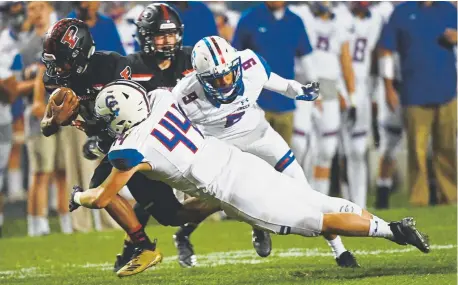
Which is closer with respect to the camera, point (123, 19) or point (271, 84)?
point (271, 84)

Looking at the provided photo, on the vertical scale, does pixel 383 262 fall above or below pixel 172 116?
below

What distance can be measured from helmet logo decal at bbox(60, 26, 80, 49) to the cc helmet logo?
0.72m

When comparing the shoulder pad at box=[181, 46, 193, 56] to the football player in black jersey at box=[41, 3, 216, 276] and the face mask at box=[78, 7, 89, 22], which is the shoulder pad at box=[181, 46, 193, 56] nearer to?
the football player in black jersey at box=[41, 3, 216, 276]

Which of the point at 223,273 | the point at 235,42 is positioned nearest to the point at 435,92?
the point at 235,42

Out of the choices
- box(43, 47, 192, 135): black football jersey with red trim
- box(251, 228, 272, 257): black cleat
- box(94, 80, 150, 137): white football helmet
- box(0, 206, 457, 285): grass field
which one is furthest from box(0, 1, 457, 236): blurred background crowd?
box(94, 80, 150, 137): white football helmet

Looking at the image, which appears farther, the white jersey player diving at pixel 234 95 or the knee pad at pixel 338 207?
the white jersey player diving at pixel 234 95

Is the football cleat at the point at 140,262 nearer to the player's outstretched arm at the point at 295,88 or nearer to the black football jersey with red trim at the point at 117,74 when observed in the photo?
the black football jersey with red trim at the point at 117,74

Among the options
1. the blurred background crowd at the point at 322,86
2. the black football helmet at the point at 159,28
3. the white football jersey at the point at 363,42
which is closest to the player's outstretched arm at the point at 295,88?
the black football helmet at the point at 159,28

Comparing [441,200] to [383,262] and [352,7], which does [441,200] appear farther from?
[383,262]

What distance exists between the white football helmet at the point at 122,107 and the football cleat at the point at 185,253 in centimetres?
148

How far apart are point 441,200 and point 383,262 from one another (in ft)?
11.5

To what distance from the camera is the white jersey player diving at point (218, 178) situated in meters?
5.50

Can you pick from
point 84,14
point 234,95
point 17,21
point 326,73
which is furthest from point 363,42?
point 234,95

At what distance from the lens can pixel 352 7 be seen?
10281 mm
